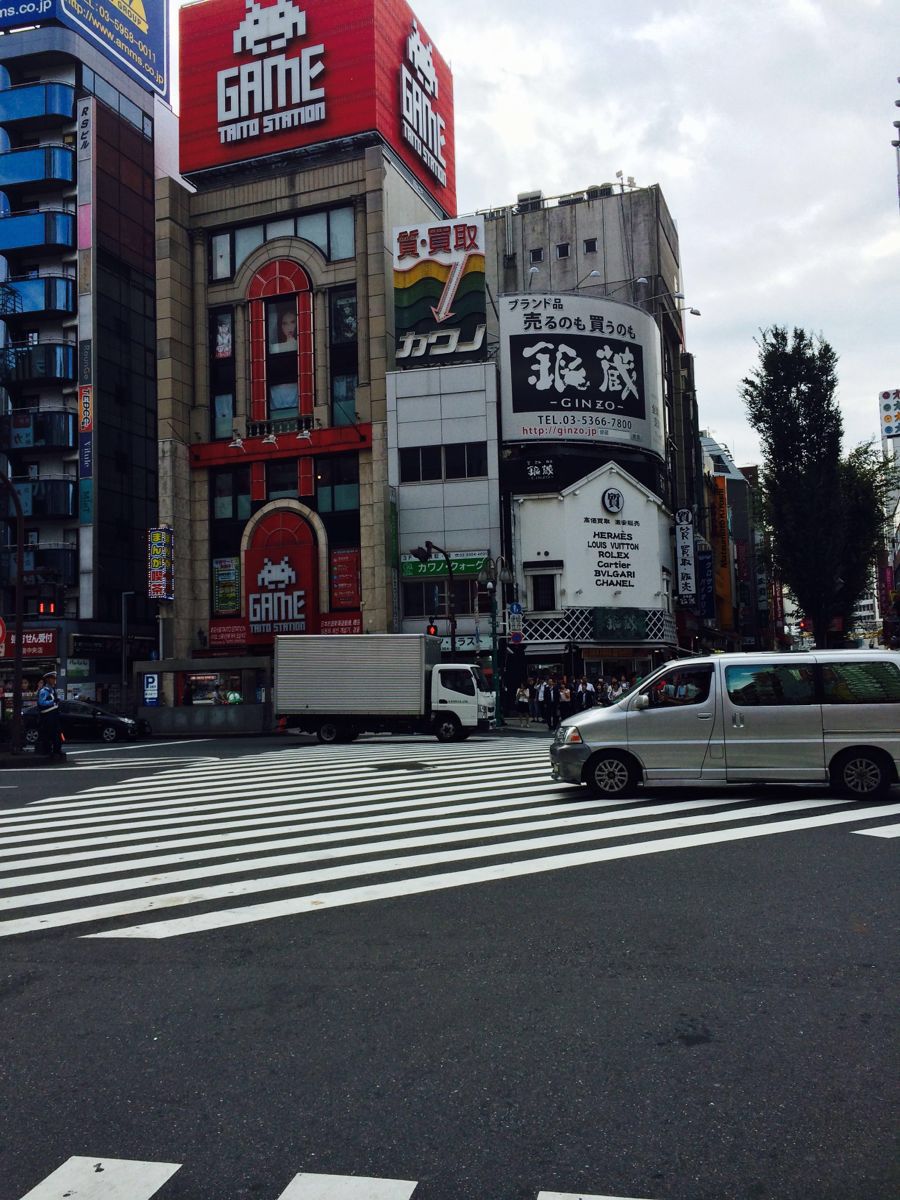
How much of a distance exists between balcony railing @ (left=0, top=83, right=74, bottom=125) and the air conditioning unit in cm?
2580

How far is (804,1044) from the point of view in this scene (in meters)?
4.27

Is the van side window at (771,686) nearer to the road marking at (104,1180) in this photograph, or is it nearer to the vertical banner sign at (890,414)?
the road marking at (104,1180)

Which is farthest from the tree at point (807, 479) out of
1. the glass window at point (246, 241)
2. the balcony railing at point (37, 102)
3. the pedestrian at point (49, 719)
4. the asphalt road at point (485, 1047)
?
the balcony railing at point (37, 102)

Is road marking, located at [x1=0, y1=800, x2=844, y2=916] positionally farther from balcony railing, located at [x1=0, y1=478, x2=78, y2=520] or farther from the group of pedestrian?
balcony railing, located at [x1=0, y1=478, x2=78, y2=520]

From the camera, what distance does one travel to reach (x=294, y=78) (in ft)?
150

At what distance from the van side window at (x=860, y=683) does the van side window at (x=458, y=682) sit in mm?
14526

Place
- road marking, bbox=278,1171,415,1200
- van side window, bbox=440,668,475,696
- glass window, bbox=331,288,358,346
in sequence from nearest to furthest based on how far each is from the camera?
road marking, bbox=278,1171,415,1200
van side window, bbox=440,668,475,696
glass window, bbox=331,288,358,346

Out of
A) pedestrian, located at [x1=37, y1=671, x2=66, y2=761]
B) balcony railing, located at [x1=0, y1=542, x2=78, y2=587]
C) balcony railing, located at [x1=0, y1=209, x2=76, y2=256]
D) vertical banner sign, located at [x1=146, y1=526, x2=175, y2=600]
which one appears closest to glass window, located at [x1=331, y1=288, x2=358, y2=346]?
vertical banner sign, located at [x1=146, y1=526, x2=175, y2=600]

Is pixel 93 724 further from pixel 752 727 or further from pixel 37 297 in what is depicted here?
pixel 37 297

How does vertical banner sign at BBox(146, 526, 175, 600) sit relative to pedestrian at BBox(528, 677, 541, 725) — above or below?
above

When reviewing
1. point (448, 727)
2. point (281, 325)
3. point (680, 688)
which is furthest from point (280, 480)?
point (680, 688)

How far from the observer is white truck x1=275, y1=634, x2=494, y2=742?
25.5 meters

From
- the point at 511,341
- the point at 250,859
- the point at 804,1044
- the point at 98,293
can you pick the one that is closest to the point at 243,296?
the point at 98,293

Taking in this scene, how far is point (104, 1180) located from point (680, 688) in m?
9.70
